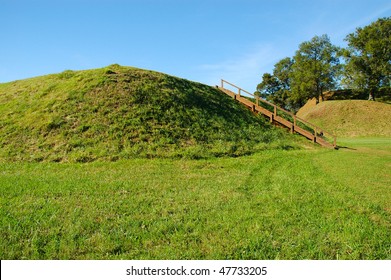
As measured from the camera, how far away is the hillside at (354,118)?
36469 mm

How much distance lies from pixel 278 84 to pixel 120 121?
6750cm

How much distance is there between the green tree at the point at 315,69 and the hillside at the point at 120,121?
38.9 metres

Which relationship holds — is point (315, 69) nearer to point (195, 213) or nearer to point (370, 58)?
point (370, 58)

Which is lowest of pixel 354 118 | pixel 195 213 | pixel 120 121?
pixel 195 213

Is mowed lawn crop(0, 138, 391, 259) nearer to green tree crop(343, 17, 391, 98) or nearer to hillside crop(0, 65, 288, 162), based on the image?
hillside crop(0, 65, 288, 162)

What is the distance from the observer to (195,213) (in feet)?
22.8

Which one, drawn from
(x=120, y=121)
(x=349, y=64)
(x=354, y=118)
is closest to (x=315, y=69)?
(x=349, y=64)

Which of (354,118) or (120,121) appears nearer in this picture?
(120,121)

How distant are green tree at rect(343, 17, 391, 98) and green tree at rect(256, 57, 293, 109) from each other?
21.9 m

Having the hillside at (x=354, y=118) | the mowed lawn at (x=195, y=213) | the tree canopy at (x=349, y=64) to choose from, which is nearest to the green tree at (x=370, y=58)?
the tree canopy at (x=349, y=64)

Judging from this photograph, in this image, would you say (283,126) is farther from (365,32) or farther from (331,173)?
(365,32)

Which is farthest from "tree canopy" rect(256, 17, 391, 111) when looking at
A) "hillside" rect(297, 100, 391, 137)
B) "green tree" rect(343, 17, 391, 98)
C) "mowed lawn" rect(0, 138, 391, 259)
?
"mowed lawn" rect(0, 138, 391, 259)

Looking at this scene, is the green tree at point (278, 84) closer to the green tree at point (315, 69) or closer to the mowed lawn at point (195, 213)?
the green tree at point (315, 69)

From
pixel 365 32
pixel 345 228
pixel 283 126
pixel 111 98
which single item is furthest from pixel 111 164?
pixel 365 32
